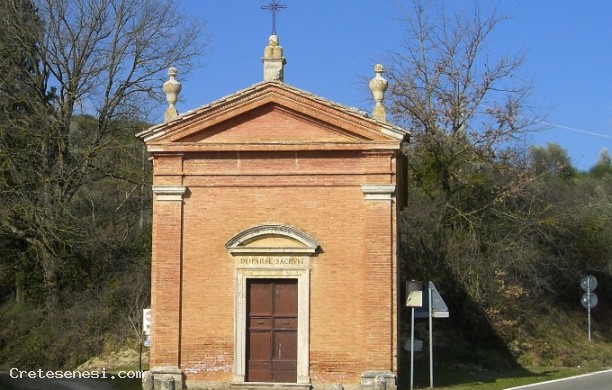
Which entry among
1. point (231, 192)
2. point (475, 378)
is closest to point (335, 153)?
point (231, 192)

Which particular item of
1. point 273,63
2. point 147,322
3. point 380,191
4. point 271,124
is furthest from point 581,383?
point 273,63

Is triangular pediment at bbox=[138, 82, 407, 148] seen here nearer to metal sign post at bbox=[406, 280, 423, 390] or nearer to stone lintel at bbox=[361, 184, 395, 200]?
stone lintel at bbox=[361, 184, 395, 200]

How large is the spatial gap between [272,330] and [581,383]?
7.24m

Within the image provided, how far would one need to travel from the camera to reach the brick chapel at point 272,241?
1653 centimetres

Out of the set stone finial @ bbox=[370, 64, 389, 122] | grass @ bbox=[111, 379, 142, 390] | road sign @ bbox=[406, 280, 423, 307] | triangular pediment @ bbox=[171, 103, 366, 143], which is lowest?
grass @ bbox=[111, 379, 142, 390]

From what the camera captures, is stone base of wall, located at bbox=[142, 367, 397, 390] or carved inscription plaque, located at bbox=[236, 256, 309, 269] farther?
carved inscription plaque, located at bbox=[236, 256, 309, 269]

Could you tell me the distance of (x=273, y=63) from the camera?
1831 cm

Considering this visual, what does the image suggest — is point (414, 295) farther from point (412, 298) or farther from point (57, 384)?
point (57, 384)

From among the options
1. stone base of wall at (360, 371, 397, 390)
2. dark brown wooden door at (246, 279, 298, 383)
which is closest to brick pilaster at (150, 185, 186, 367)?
dark brown wooden door at (246, 279, 298, 383)

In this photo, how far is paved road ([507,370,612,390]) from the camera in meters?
17.5

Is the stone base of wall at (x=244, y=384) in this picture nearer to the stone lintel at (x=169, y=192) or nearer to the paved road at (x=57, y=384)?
Answer: the paved road at (x=57, y=384)

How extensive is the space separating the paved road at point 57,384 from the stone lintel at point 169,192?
4.33m

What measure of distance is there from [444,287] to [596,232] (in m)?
10.6

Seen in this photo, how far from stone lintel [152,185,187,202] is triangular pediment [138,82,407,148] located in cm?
91
